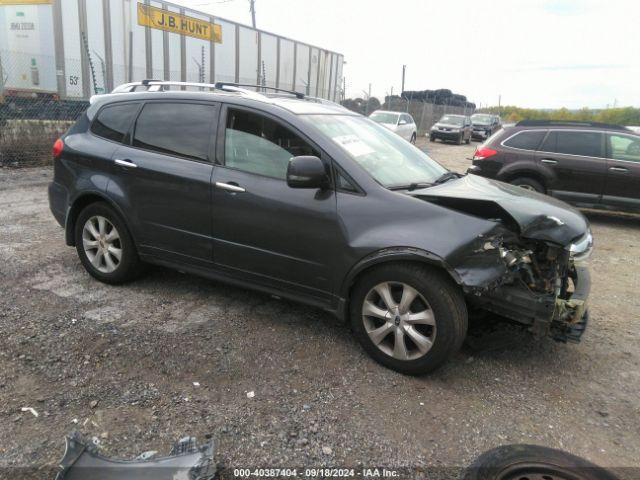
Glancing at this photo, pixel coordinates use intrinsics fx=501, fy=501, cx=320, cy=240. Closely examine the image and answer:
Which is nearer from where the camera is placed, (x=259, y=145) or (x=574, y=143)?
(x=259, y=145)

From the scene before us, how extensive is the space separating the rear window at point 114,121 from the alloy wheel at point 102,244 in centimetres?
71

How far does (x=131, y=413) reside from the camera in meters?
2.68

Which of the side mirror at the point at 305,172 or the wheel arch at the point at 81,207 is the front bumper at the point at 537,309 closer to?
the side mirror at the point at 305,172

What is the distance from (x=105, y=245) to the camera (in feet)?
14.1

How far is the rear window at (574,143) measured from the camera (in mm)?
7918

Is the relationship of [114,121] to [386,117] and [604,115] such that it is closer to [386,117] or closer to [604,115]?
[386,117]

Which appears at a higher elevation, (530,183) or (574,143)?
(574,143)

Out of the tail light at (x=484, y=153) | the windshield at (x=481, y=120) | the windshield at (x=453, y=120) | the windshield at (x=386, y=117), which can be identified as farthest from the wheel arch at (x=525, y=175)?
the windshield at (x=481, y=120)

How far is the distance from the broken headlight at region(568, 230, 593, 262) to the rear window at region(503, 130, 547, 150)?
194 inches

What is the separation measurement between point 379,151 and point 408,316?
4.46 ft

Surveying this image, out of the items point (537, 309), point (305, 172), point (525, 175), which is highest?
point (305, 172)

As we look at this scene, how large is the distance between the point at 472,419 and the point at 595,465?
0.63 m

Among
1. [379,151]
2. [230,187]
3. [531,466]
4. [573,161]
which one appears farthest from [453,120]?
[531,466]

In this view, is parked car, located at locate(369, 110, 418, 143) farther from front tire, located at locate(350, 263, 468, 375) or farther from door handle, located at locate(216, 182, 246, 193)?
front tire, located at locate(350, 263, 468, 375)
